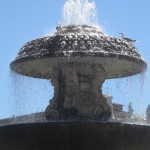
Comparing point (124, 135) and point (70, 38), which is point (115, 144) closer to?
point (124, 135)

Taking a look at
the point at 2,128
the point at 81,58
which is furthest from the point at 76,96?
the point at 2,128

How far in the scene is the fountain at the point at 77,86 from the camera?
8.31m

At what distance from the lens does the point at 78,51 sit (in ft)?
31.9

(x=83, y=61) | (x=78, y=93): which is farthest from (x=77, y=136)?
(x=78, y=93)

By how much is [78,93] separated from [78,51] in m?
1.53

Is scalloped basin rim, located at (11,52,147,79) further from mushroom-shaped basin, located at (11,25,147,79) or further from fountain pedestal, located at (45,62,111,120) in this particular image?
fountain pedestal, located at (45,62,111,120)

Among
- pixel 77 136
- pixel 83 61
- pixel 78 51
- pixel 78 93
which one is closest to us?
pixel 77 136

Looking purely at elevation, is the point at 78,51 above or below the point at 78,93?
above

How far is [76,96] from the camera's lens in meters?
11.0

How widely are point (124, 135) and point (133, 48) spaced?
2.59m

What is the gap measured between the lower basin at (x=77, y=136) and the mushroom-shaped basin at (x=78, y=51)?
1765 millimetres

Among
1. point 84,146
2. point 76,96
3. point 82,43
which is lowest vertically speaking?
point 84,146

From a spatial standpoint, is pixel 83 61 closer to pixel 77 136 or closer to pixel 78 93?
pixel 78 93

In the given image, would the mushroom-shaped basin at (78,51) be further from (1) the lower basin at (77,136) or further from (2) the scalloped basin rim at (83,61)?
(1) the lower basin at (77,136)
